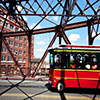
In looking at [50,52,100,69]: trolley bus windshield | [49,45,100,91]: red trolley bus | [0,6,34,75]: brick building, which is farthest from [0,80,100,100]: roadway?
[0,6,34,75]: brick building

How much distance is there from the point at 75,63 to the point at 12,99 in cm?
440

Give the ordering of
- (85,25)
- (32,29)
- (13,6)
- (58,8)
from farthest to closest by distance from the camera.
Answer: (32,29), (85,25), (13,6), (58,8)

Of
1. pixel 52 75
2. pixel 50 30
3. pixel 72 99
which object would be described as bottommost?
pixel 72 99

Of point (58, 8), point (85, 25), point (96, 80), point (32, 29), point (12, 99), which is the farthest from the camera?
point (32, 29)

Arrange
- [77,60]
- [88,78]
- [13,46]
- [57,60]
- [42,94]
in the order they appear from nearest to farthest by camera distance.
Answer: [42,94]
[88,78]
[77,60]
[57,60]
[13,46]

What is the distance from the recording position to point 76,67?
7.02 m

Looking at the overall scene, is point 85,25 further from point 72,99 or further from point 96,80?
point 72,99

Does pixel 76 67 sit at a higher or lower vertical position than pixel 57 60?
lower

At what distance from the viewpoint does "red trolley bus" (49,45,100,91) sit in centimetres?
693

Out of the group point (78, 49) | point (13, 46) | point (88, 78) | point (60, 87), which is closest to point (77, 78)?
point (88, 78)

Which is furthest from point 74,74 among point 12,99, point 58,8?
point 58,8

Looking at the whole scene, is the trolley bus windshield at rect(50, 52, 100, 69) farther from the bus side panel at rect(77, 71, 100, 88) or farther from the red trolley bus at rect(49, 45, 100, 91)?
the bus side panel at rect(77, 71, 100, 88)

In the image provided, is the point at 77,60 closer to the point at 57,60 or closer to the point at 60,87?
the point at 57,60

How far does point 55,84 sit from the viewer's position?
7.08 m
